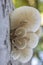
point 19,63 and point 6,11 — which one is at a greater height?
point 6,11

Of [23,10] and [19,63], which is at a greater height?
[23,10]

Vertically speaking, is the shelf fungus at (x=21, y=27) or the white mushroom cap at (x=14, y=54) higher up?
the shelf fungus at (x=21, y=27)

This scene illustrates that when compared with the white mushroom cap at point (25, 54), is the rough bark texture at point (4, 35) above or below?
above

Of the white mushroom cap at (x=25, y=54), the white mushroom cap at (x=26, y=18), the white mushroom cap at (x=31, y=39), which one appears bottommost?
the white mushroom cap at (x=25, y=54)

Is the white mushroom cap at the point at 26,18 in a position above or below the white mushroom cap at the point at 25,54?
above

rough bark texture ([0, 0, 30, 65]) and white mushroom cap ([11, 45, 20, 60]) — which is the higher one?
rough bark texture ([0, 0, 30, 65])

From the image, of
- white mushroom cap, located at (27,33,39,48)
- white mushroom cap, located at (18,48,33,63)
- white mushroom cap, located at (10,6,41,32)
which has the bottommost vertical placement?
white mushroom cap, located at (18,48,33,63)
